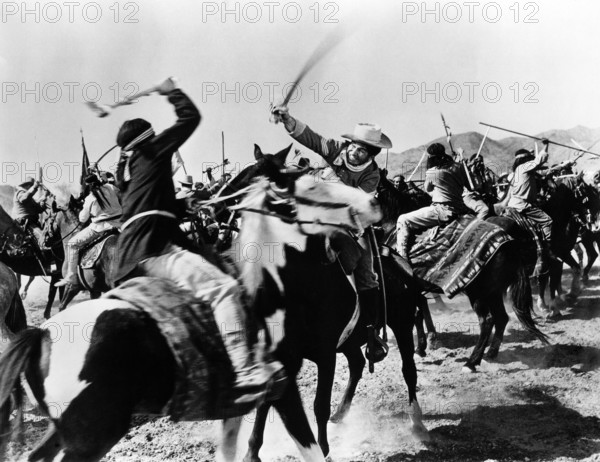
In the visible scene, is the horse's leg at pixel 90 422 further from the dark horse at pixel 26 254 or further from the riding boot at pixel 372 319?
the dark horse at pixel 26 254

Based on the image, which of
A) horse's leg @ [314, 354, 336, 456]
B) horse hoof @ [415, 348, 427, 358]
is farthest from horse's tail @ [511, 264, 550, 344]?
horse's leg @ [314, 354, 336, 456]

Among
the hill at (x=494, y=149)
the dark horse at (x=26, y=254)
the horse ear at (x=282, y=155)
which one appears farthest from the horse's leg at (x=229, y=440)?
the hill at (x=494, y=149)

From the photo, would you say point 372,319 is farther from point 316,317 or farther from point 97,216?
point 97,216

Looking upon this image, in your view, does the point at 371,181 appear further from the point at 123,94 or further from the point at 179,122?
the point at 123,94

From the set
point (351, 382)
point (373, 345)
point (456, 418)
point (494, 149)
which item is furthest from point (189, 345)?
point (494, 149)

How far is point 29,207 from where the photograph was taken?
1038cm

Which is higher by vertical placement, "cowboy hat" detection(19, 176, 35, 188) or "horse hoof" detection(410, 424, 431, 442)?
"cowboy hat" detection(19, 176, 35, 188)

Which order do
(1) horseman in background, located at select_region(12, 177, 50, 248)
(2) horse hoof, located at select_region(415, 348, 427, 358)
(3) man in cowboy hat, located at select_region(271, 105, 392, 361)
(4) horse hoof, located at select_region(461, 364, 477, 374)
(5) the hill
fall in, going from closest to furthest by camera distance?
(3) man in cowboy hat, located at select_region(271, 105, 392, 361) → (4) horse hoof, located at select_region(461, 364, 477, 374) → (2) horse hoof, located at select_region(415, 348, 427, 358) → (1) horseman in background, located at select_region(12, 177, 50, 248) → (5) the hill

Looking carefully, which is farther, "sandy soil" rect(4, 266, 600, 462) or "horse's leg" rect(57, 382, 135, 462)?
"sandy soil" rect(4, 266, 600, 462)

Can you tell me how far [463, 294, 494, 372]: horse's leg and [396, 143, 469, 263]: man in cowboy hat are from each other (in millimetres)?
964

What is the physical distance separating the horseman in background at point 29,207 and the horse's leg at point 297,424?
5456mm

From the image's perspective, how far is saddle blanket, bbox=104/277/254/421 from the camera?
13.8 feet

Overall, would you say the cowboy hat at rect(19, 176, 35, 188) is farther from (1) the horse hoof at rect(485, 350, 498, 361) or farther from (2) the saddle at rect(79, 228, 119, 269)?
(1) the horse hoof at rect(485, 350, 498, 361)

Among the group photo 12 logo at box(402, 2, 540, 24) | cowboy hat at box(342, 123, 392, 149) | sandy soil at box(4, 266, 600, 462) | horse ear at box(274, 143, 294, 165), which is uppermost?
photo 12 logo at box(402, 2, 540, 24)
